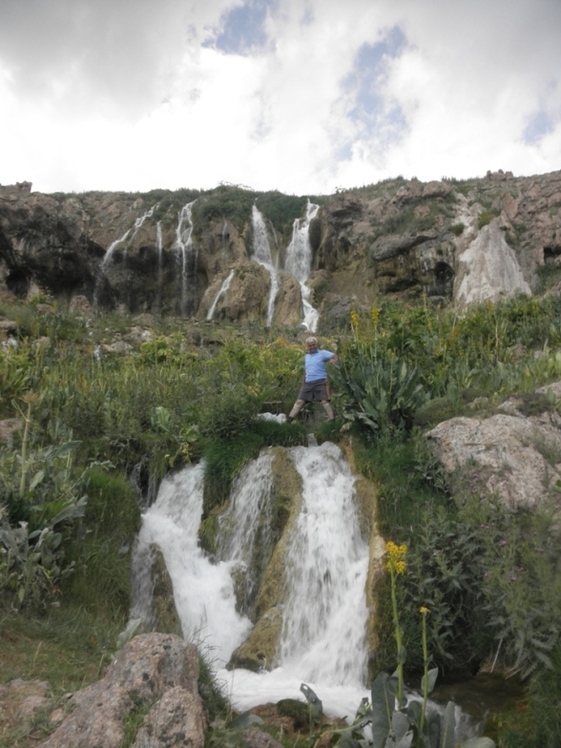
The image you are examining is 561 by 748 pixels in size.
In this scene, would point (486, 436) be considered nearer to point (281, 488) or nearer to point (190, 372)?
point (281, 488)

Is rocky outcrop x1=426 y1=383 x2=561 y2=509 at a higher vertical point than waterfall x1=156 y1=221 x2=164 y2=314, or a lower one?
lower

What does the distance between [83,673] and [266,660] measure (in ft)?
7.33

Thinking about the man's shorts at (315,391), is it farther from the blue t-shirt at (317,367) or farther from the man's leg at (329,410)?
the man's leg at (329,410)

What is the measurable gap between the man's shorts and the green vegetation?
0.39 m

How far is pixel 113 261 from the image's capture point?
29.3m

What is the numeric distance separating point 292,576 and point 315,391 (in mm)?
3510

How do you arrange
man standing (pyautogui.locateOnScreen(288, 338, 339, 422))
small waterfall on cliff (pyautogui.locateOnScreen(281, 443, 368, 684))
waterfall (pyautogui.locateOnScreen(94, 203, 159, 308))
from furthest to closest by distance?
waterfall (pyautogui.locateOnScreen(94, 203, 159, 308)) < man standing (pyautogui.locateOnScreen(288, 338, 339, 422)) < small waterfall on cliff (pyautogui.locateOnScreen(281, 443, 368, 684))

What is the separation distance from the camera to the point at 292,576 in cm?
614

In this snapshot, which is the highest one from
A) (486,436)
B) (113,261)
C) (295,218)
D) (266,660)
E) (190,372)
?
(295,218)

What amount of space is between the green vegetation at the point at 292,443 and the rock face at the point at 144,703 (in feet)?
2.33

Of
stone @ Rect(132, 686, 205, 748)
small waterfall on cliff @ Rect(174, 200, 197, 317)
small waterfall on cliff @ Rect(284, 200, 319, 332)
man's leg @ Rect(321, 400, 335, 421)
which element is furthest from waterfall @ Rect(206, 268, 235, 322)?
stone @ Rect(132, 686, 205, 748)

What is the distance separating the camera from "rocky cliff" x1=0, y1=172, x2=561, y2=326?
Result: 79.1 ft

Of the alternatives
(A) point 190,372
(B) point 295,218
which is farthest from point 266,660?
(B) point 295,218

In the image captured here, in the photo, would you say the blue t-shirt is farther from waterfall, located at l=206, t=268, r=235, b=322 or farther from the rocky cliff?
waterfall, located at l=206, t=268, r=235, b=322
